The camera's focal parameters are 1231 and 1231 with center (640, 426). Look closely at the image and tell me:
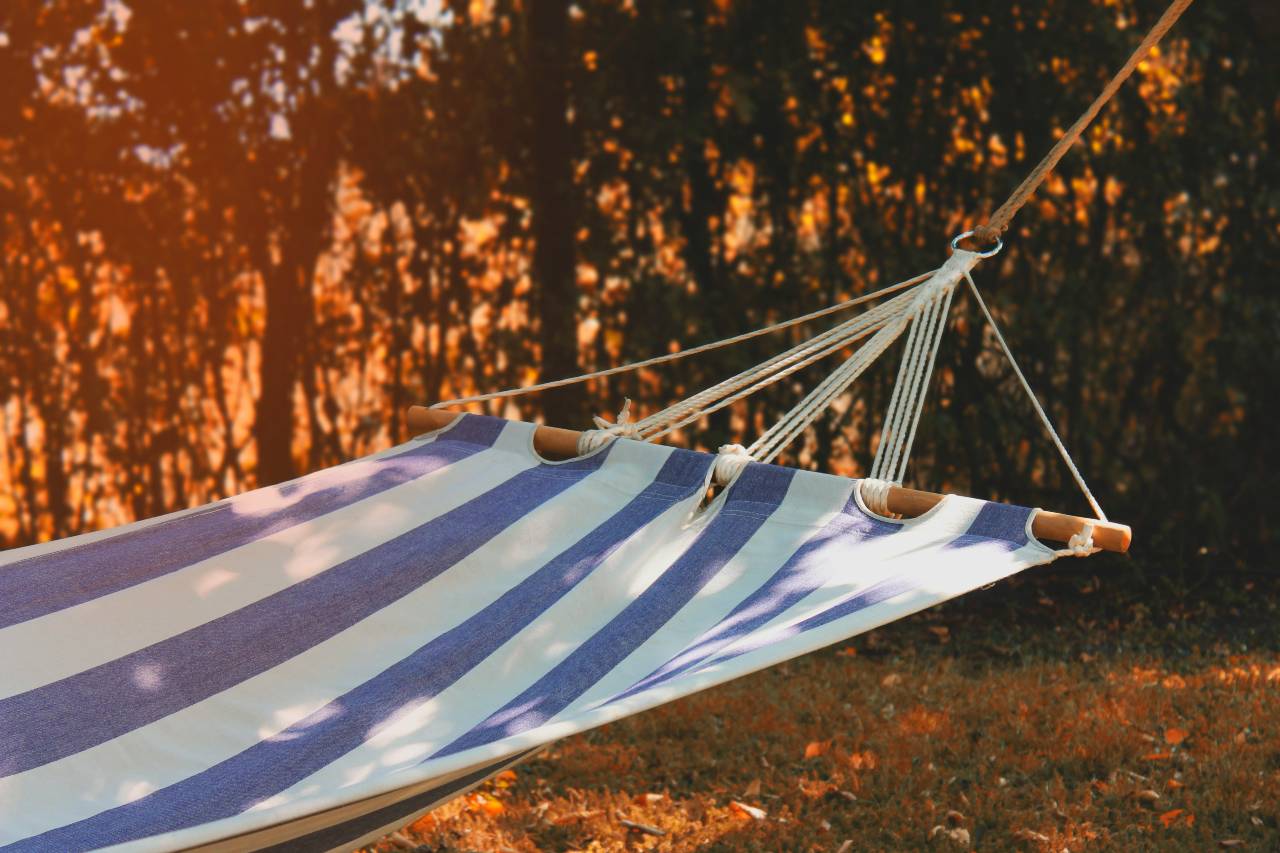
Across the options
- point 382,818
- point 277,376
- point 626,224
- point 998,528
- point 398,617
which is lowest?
point 382,818

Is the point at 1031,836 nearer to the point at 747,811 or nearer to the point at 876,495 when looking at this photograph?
the point at 747,811

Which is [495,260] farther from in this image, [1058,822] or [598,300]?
[1058,822]

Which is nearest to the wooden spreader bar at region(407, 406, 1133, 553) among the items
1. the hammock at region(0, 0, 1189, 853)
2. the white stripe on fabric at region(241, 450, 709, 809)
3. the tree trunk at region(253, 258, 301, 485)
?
the hammock at region(0, 0, 1189, 853)

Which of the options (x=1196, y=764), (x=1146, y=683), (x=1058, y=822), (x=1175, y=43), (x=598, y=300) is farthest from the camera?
(x=598, y=300)

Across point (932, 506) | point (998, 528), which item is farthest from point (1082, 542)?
point (932, 506)

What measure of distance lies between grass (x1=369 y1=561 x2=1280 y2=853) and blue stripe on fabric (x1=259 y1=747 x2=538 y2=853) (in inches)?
28.0

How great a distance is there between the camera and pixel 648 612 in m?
1.69

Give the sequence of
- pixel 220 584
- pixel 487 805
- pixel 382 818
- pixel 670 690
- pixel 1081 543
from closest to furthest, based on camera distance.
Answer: pixel 670 690 → pixel 382 818 → pixel 1081 543 → pixel 220 584 → pixel 487 805

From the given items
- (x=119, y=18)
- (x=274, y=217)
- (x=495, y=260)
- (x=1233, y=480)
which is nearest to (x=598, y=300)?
(x=495, y=260)

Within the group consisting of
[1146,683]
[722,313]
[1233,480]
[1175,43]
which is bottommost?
[1146,683]

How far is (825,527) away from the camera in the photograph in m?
1.73

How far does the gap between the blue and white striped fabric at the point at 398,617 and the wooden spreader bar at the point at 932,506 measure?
27 millimetres

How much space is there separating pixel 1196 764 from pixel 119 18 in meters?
3.47

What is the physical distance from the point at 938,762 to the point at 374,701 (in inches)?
47.2
